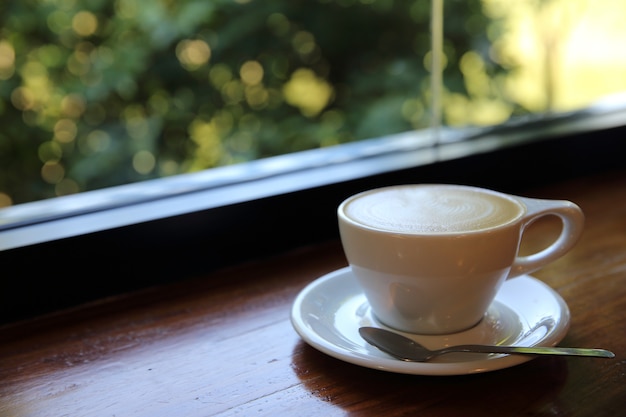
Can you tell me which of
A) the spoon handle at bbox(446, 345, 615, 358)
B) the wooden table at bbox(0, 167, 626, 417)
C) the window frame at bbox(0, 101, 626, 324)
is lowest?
the wooden table at bbox(0, 167, 626, 417)

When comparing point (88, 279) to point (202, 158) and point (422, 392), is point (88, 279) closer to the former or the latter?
point (422, 392)

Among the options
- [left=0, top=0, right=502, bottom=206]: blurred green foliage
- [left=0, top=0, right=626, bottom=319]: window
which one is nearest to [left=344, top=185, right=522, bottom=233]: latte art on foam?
[left=0, top=0, right=626, bottom=319]: window

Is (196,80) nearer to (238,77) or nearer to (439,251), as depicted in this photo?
(238,77)

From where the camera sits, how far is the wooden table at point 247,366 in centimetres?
50

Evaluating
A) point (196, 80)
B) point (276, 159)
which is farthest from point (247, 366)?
point (196, 80)

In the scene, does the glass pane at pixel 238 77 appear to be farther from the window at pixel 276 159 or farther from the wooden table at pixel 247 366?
the wooden table at pixel 247 366

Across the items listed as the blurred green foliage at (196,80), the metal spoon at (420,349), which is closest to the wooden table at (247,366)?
the metal spoon at (420,349)

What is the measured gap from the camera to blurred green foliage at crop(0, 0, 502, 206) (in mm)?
1345

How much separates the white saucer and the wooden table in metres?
0.02

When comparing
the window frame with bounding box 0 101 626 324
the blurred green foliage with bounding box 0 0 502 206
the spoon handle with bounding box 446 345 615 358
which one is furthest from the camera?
the blurred green foliage with bounding box 0 0 502 206

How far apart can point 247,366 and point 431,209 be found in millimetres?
196

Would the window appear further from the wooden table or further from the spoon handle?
the spoon handle

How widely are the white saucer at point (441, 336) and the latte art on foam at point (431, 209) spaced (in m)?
0.09

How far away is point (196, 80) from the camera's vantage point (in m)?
1.53
